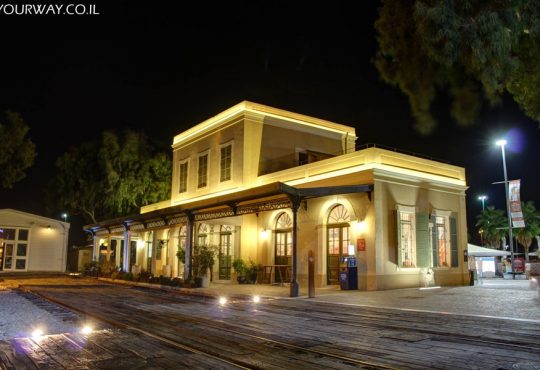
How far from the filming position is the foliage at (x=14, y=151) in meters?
20.4

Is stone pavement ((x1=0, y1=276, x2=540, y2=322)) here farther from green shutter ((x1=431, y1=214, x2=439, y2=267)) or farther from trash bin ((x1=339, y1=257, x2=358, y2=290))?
green shutter ((x1=431, y1=214, x2=439, y2=267))

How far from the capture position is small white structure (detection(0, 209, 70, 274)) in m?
35.7

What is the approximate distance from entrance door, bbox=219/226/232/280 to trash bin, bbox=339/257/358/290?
744 centimetres

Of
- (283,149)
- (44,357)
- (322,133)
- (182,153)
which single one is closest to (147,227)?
(182,153)

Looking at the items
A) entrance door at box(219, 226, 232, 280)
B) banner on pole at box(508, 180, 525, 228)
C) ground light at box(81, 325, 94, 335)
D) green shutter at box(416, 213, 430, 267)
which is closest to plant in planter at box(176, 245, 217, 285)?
entrance door at box(219, 226, 232, 280)

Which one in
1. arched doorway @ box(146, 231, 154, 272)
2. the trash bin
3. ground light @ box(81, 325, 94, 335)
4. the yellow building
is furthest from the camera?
arched doorway @ box(146, 231, 154, 272)

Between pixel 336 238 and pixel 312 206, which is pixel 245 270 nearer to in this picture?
pixel 312 206

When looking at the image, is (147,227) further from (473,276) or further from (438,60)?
(438,60)

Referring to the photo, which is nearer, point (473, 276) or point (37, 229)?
point (473, 276)

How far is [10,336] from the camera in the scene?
817cm

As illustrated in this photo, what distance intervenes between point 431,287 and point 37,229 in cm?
2977

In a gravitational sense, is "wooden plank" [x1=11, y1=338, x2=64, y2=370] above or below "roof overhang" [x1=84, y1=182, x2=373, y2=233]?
below

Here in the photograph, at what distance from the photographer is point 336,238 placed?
62.8 feet

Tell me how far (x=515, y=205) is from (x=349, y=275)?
1246 centimetres
